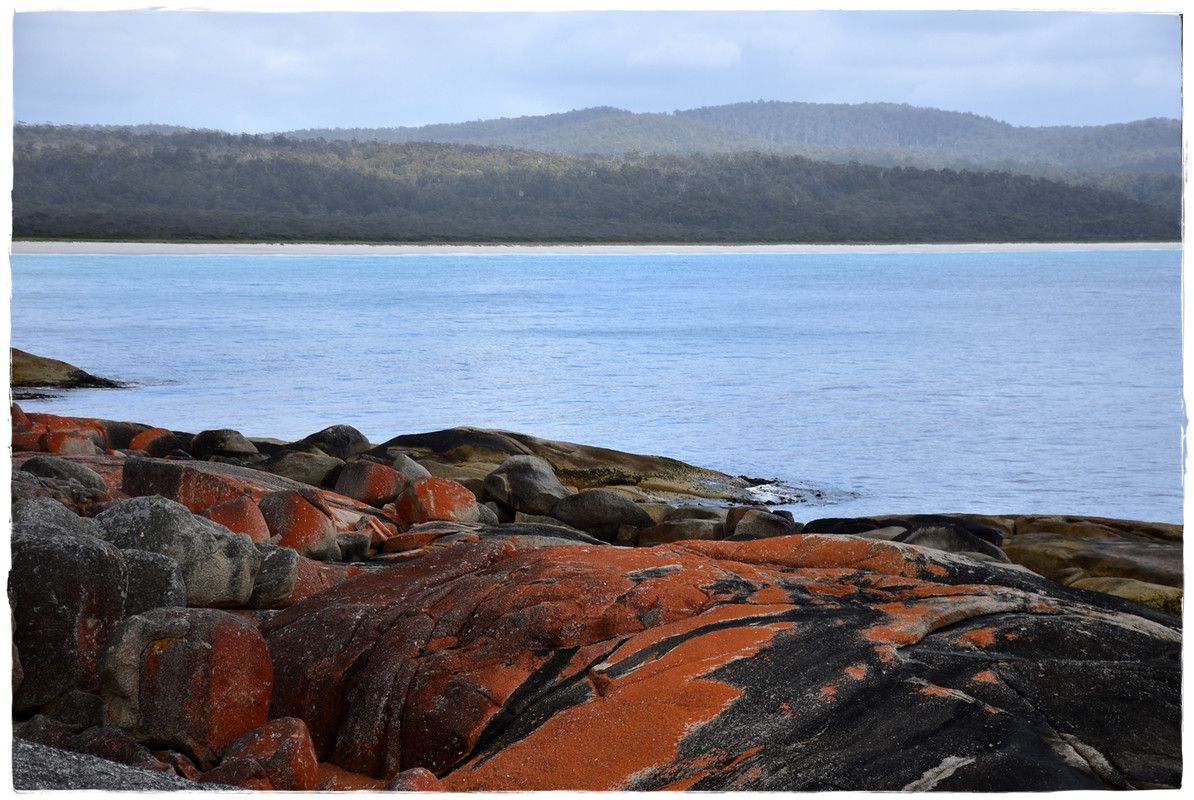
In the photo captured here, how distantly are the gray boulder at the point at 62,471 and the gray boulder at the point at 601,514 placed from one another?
2.61 m

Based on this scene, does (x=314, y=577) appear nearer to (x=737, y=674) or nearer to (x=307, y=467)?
(x=737, y=674)

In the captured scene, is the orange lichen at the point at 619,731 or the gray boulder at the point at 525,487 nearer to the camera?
the orange lichen at the point at 619,731

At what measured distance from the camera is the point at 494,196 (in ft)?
195

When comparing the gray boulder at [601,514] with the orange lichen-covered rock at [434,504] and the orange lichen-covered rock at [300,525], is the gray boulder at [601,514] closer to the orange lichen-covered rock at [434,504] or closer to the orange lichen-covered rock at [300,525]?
the orange lichen-covered rock at [434,504]

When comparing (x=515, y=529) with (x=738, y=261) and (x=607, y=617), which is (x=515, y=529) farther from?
(x=738, y=261)

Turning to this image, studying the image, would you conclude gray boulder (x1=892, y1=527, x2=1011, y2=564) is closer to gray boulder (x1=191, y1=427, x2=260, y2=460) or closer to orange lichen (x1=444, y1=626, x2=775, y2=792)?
orange lichen (x1=444, y1=626, x2=775, y2=792)

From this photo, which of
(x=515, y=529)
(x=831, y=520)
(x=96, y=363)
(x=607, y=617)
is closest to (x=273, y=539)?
(x=515, y=529)

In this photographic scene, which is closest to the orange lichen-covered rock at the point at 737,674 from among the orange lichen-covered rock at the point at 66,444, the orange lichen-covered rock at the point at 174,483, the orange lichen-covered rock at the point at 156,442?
the orange lichen-covered rock at the point at 174,483

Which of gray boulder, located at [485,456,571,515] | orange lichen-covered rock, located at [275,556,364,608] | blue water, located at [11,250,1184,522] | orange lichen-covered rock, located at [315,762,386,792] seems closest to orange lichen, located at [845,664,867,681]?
blue water, located at [11,250,1184,522]

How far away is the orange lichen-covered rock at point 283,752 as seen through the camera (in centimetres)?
295

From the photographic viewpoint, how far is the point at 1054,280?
37.2 meters

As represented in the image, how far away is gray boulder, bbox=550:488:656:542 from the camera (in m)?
6.47

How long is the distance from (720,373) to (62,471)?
1038 cm

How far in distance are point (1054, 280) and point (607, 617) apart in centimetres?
3759
